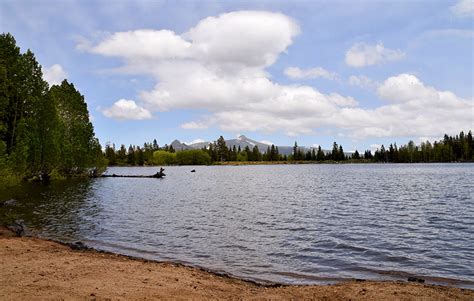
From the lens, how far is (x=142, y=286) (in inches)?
482

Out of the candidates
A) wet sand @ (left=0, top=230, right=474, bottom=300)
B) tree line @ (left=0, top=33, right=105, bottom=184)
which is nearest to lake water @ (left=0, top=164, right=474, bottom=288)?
wet sand @ (left=0, top=230, right=474, bottom=300)

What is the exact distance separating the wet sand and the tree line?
23967 millimetres

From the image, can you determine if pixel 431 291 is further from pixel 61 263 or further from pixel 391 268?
pixel 61 263

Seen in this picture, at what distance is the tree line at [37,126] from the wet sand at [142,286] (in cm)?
2397

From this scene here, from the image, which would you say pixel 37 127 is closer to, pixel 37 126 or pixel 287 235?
pixel 37 126

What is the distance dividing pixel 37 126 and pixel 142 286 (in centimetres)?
6152

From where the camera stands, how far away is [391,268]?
17.7m

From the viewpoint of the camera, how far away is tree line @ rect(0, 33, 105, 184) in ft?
150

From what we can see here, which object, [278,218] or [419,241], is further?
[278,218]

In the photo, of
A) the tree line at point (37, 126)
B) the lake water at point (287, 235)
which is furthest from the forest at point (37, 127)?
the lake water at point (287, 235)

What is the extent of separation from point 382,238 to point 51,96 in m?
60.7

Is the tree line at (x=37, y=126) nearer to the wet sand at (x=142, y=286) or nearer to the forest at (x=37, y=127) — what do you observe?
the forest at (x=37, y=127)

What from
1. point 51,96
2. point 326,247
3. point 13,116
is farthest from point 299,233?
point 51,96

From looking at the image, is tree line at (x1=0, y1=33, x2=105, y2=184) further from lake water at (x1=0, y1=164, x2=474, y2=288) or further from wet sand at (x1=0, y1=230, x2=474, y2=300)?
wet sand at (x1=0, y1=230, x2=474, y2=300)
